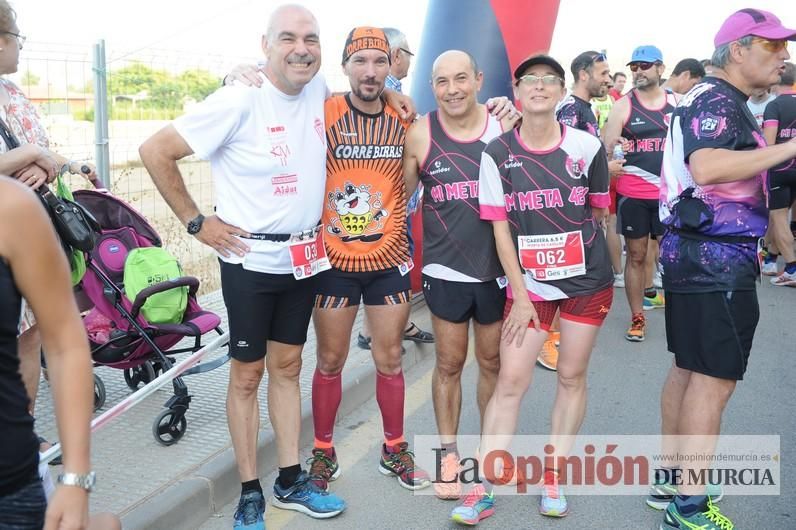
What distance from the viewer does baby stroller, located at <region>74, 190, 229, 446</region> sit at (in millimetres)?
4215

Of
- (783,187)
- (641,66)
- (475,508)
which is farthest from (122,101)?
(783,187)

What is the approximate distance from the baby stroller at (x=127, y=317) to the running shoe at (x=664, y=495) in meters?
2.32

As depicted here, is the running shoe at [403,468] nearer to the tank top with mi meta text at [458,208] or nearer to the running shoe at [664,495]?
the tank top with mi meta text at [458,208]

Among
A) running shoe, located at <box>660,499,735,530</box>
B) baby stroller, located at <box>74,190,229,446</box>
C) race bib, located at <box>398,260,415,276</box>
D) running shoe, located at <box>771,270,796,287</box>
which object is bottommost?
running shoe, located at <box>660,499,735,530</box>

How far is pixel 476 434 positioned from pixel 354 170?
177 cm

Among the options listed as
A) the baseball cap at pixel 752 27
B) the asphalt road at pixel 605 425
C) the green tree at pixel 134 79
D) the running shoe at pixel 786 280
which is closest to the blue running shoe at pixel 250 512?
the asphalt road at pixel 605 425

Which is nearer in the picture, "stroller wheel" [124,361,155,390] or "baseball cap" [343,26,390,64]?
"baseball cap" [343,26,390,64]

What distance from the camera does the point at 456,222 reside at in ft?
12.5

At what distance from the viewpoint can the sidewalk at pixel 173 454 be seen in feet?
11.6

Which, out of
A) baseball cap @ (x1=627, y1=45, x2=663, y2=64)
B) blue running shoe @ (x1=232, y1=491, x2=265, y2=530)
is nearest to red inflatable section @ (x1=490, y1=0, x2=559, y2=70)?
baseball cap @ (x1=627, y1=45, x2=663, y2=64)

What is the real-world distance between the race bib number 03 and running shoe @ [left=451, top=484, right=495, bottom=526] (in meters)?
1.02

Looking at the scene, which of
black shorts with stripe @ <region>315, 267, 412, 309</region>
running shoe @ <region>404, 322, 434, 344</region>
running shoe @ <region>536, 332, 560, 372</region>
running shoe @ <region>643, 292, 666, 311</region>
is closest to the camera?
black shorts with stripe @ <region>315, 267, 412, 309</region>

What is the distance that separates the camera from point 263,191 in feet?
11.3

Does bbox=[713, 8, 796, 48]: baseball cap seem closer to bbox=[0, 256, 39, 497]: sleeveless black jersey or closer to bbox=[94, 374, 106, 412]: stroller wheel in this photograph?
bbox=[0, 256, 39, 497]: sleeveless black jersey
